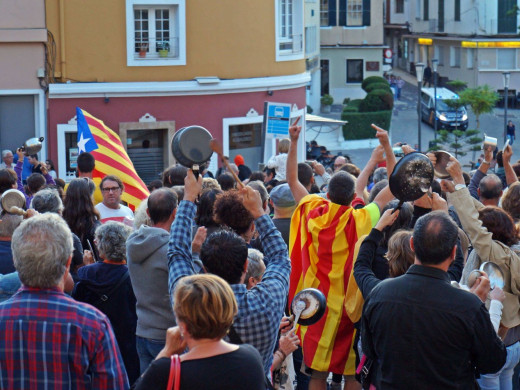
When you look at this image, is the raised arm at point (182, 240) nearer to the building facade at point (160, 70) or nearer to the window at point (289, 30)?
the building facade at point (160, 70)

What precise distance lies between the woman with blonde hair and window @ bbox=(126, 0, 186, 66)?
1800 centimetres

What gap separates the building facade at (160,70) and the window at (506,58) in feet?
102

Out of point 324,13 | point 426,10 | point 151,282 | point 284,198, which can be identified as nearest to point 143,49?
point 284,198

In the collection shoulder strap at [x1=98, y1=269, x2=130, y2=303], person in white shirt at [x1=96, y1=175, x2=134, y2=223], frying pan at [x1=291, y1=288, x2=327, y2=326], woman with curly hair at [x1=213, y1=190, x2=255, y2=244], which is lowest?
shoulder strap at [x1=98, y1=269, x2=130, y2=303]

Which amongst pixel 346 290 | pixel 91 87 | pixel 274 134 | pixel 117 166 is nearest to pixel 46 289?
pixel 346 290

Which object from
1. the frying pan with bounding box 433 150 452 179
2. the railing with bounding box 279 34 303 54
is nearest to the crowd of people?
the frying pan with bounding box 433 150 452 179

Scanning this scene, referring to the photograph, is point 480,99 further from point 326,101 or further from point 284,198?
point 284,198

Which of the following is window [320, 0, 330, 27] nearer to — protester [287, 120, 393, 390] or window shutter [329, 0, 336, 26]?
window shutter [329, 0, 336, 26]

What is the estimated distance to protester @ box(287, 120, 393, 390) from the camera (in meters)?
6.77

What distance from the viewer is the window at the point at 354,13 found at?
169 feet

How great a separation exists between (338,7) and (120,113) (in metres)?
32.4

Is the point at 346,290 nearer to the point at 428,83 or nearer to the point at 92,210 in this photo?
→ the point at 92,210

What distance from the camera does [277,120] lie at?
16922 millimetres

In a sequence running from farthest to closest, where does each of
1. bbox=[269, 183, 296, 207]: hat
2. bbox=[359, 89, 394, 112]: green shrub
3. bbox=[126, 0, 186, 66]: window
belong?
bbox=[359, 89, 394, 112]: green shrub
bbox=[126, 0, 186, 66]: window
bbox=[269, 183, 296, 207]: hat
